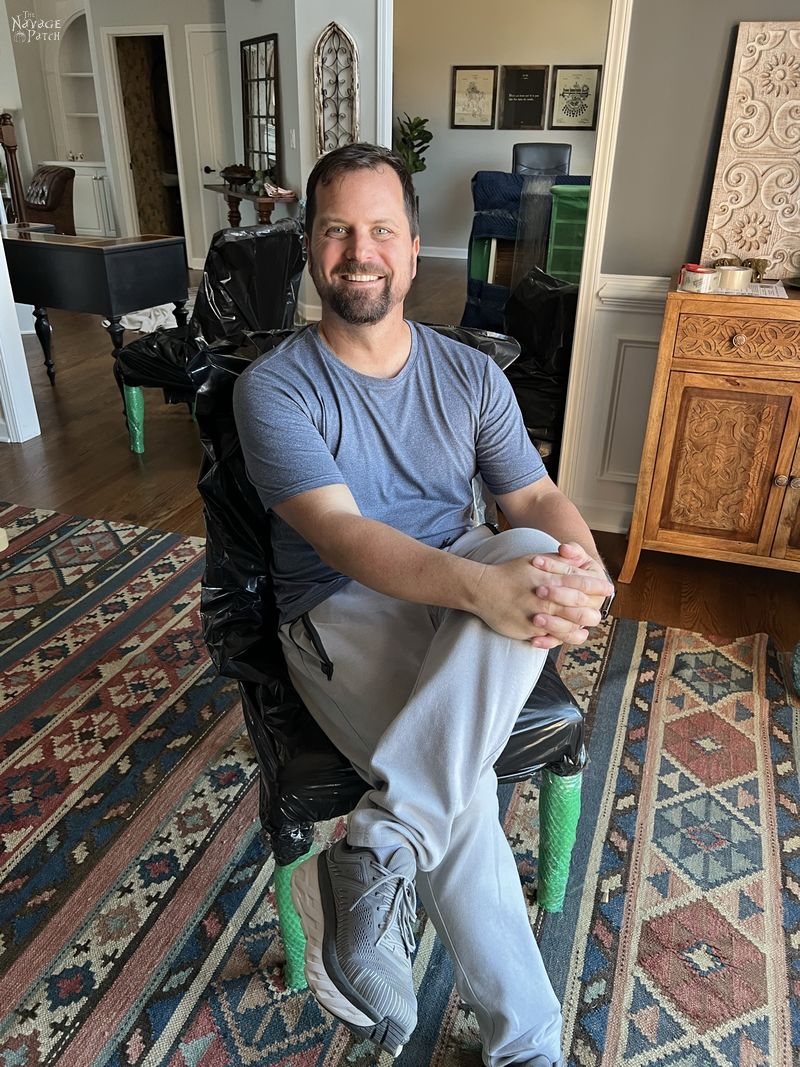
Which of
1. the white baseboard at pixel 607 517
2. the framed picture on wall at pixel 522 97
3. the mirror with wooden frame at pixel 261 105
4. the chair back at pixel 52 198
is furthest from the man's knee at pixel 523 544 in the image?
the framed picture on wall at pixel 522 97

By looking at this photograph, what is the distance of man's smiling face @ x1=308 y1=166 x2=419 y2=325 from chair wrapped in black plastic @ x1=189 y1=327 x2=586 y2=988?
197 mm

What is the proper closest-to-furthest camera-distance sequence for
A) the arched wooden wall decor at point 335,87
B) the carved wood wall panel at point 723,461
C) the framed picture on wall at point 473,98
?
the carved wood wall panel at point 723,461
the arched wooden wall decor at point 335,87
the framed picture on wall at point 473,98

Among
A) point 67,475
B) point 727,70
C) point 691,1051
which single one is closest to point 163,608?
point 67,475

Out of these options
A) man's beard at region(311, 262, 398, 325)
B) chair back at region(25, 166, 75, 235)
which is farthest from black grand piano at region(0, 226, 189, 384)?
chair back at region(25, 166, 75, 235)

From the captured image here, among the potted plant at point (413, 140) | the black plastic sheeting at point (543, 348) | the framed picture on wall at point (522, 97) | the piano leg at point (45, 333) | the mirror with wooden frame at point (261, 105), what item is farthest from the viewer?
the potted plant at point (413, 140)

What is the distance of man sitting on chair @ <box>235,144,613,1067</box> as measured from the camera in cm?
101

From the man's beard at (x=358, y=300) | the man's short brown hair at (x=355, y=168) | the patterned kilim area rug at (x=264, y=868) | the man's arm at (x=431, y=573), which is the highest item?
the man's short brown hair at (x=355, y=168)

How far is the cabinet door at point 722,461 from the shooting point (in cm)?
223

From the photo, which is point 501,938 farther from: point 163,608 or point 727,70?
point 727,70

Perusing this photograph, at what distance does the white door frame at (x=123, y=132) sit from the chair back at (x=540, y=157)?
3.23m

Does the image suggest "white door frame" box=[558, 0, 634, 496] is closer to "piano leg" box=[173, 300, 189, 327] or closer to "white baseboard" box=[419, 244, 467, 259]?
"piano leg" box=[173, 300, 189, 327]

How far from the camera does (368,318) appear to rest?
129 centimetres

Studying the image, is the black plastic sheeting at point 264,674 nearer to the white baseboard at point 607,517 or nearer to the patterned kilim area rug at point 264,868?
the patterned kilim area rug at point 264,868

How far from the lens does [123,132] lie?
769cm
